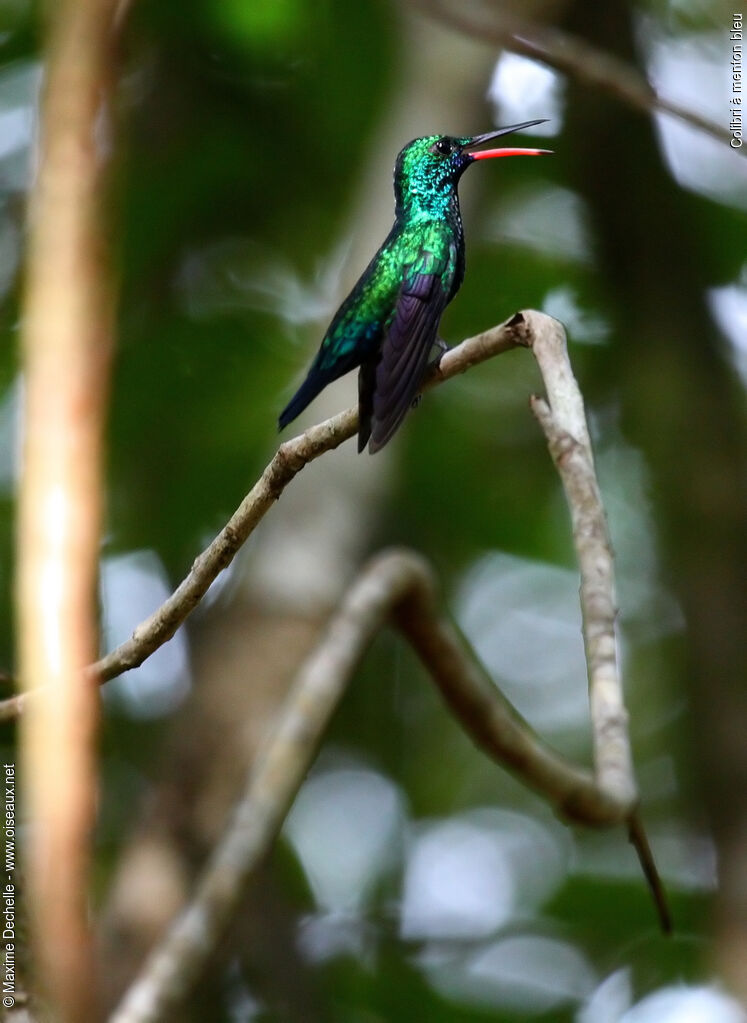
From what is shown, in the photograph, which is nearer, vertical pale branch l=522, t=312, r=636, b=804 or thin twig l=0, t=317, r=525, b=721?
vertical pale branch l=522, t=312, r=636, b=804

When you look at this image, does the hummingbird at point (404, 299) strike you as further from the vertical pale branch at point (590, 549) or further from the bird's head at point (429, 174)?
the vertical pale branch at point (590, 549)

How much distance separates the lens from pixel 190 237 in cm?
654

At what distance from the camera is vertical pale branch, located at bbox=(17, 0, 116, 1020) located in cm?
162

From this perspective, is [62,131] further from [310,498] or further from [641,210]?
[641,210]

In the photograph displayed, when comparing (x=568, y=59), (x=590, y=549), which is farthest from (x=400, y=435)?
(x=590, y=549)

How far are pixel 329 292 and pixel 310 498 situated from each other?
1498 mm

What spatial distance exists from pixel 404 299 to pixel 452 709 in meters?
1.13

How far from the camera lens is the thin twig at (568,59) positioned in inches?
126

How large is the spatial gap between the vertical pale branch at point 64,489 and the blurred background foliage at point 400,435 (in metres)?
2.38

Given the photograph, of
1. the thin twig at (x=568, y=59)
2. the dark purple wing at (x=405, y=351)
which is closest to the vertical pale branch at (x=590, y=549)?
the dark purple wing at (x=405, y=351)

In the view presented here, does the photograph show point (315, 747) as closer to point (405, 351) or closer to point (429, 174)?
point (405, 351)

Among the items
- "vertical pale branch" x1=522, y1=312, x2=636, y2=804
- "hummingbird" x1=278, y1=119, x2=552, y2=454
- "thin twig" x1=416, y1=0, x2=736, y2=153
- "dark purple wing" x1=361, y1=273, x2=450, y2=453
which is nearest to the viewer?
"vertical pale branch" x1=522, y1=312, x2=636, y2=804

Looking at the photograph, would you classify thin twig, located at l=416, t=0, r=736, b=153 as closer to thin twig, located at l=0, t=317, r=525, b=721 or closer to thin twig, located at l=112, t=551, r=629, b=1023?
thin twig, located at l=0, t=317, r=525, b=721

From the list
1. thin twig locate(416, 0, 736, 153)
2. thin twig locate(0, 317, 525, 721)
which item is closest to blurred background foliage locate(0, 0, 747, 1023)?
thin twig locate(416, 0, 736, 153)
